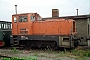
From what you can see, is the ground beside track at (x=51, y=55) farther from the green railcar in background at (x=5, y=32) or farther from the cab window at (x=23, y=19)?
the green railcar in background at (x=5, y=32)

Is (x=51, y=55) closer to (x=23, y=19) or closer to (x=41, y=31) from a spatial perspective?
(x=41, y=31)

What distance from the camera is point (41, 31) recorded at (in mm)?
13594

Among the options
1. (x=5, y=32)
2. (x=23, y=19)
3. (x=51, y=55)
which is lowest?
(x=51, y=55)

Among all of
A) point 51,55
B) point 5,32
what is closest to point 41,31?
point 51,55

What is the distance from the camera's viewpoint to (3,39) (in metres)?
15.1

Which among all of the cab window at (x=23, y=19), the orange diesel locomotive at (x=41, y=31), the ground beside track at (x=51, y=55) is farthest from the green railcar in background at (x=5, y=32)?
the ground beside track at (x=51, y=55)

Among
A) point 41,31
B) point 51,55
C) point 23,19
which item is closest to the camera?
point 51,55

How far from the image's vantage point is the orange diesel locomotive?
12.8 meters

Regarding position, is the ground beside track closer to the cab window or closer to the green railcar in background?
the cab window

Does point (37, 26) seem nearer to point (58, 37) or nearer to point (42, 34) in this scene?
point (42, 34)

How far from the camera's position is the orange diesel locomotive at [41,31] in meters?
12.8

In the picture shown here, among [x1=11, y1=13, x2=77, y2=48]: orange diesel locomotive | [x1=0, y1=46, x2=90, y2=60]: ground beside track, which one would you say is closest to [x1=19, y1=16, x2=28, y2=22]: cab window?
[x1=11, y1=13, x2=77, y2=48]: orange diesel locomotive

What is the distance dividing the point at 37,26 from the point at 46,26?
779mm

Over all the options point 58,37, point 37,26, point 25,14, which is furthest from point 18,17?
point 58,37
